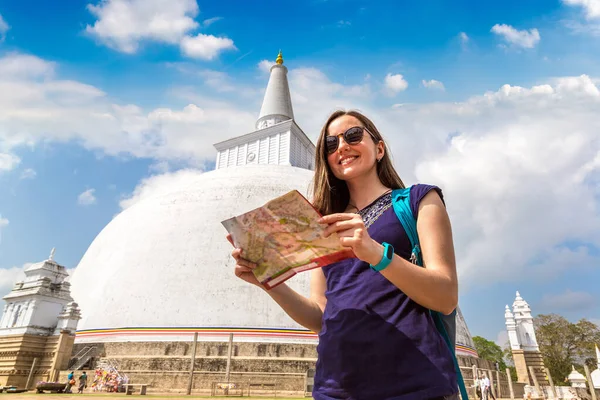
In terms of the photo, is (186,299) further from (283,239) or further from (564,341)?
(564,341)

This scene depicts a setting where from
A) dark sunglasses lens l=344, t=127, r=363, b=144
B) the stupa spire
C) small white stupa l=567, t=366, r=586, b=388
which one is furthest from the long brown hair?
the stupa spire

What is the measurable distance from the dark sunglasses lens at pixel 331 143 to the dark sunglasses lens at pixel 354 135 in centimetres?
7

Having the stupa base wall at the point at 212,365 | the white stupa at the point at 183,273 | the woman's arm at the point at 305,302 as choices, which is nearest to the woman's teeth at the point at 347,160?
the woman's arm at the point at 305,302

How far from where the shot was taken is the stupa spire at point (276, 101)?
27.3 meters

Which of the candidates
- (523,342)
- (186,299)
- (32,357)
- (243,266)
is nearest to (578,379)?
(523,342)

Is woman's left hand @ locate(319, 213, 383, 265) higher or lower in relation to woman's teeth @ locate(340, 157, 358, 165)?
lower

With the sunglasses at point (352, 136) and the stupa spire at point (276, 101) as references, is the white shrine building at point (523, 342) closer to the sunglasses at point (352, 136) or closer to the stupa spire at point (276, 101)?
the stupa spire at point (276, 101)

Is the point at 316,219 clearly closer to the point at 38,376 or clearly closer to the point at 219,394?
the point at 219,394

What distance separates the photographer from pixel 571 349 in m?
28.2

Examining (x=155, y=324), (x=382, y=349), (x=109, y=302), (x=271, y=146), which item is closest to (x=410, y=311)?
(x=382, y=349)

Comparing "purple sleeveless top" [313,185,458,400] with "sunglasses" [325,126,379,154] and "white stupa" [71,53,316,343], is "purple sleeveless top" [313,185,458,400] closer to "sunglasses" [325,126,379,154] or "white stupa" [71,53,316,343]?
"sunglasses" [325,126,379,154]

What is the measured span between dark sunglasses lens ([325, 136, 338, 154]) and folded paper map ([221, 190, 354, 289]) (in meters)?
0.53

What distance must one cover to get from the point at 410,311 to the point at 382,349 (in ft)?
0.58

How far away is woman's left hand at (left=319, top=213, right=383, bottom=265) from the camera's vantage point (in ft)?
4.56
